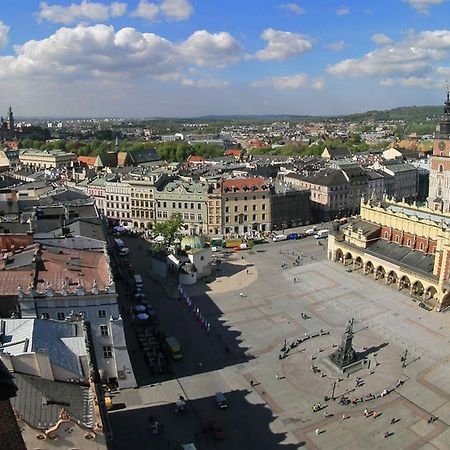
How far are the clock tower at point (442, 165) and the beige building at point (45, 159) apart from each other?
11938 centimetres

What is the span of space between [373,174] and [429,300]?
68.7 meters

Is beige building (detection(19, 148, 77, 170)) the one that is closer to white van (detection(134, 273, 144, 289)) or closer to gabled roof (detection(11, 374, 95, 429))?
white van (detection(134, 273, 144, 289))

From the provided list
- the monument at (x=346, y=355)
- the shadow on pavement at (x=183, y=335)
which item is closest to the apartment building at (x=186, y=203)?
the shadow on pavement at (x=183, y=335)

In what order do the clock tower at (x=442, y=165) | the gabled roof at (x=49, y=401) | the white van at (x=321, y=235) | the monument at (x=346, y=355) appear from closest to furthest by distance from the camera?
the gabled roof at (x=49, y=401)
the monument at (x=346, y=355)
the white van at (x=321, y=235)
the clock tower at (x=442, y=165)

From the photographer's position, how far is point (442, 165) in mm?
118062

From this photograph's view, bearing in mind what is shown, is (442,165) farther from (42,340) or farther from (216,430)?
(42,340)

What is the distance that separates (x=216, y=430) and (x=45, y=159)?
155 meters

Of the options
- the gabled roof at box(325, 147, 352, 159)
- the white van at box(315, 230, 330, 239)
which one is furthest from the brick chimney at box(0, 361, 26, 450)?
the gabled roof at box(325, 147, 352, 159)

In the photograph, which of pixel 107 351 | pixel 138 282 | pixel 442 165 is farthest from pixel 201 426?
pixel 442 165

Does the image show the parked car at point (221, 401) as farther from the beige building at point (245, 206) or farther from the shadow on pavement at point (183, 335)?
the beige building at point (245, 206)

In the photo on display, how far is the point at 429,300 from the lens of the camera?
233 feet

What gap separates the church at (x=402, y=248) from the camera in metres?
69.5

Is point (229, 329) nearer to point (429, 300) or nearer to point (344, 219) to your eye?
point (429, 300)

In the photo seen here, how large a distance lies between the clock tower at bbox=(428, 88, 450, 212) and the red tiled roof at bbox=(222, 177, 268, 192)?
41203 millimetres
